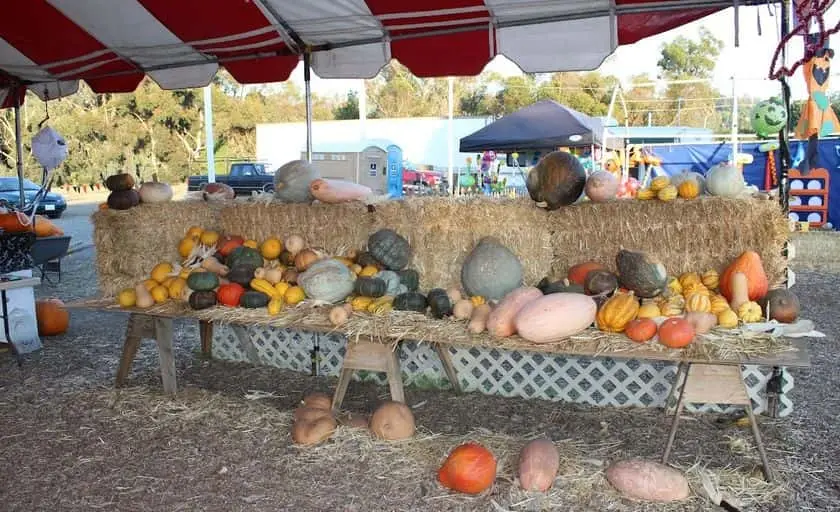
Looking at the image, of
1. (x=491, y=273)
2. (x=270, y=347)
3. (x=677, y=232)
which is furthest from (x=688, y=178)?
(x=270, y=347)

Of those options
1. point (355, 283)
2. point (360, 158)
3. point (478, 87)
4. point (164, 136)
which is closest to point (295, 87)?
point (478, 87)

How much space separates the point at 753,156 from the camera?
663 inches

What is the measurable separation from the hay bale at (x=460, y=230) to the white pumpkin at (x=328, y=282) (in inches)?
22.7

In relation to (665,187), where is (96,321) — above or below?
below

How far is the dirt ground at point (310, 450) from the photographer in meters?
3.59

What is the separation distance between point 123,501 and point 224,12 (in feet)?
12.9

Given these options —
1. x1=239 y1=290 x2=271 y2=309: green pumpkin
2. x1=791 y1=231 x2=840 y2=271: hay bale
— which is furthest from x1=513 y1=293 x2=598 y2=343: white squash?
x1=791 y1=231 x2=840 y2=271: hay bale

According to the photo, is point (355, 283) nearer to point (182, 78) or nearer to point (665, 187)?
Answer: point (665, 187)

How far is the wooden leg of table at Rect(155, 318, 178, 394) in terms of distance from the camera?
5203mm

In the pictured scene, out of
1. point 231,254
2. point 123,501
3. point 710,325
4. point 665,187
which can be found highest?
point 665,187

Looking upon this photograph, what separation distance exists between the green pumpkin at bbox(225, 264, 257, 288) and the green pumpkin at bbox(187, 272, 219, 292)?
0.13 metres

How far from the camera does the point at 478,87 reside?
164 ft

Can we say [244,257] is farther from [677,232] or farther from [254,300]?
[677,232]

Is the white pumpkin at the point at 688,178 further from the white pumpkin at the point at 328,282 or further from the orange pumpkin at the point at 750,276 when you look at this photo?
the white pumpkin at the point at 328,282
